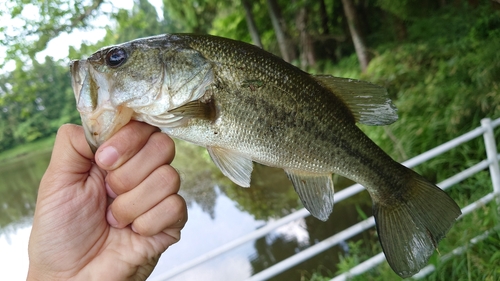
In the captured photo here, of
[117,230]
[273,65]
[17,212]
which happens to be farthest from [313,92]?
[17,212]

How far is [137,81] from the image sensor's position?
1.36 meters

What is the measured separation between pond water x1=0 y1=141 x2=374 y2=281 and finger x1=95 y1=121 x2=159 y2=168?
1.69 m

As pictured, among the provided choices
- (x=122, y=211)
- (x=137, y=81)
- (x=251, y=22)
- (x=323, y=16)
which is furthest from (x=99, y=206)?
(x=323, y=16)

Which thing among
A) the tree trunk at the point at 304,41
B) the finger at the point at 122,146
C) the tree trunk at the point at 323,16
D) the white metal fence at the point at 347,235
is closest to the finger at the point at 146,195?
the finger at the point at 122,146

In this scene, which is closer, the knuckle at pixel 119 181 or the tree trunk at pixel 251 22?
the knuckle at pixel 119 181

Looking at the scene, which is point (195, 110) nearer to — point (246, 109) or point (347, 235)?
point (246, 109)

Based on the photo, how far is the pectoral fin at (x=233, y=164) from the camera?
144 centimetres

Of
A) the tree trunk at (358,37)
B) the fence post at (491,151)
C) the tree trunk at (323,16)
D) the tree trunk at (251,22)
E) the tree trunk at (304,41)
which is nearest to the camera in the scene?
the fence post at (491,151)

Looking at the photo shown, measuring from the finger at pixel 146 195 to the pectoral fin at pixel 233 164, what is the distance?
203mm

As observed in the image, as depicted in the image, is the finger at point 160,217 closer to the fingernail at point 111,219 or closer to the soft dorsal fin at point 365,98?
the fingernail at point 111,219

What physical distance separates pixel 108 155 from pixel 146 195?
0.72ft

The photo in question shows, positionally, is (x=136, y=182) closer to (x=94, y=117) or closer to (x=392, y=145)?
(x=94, y=117)

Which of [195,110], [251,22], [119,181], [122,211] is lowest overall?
[251,22]

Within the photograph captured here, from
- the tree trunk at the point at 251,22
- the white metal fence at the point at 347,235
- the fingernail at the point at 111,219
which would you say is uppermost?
the fingernail at the point at 111,219
